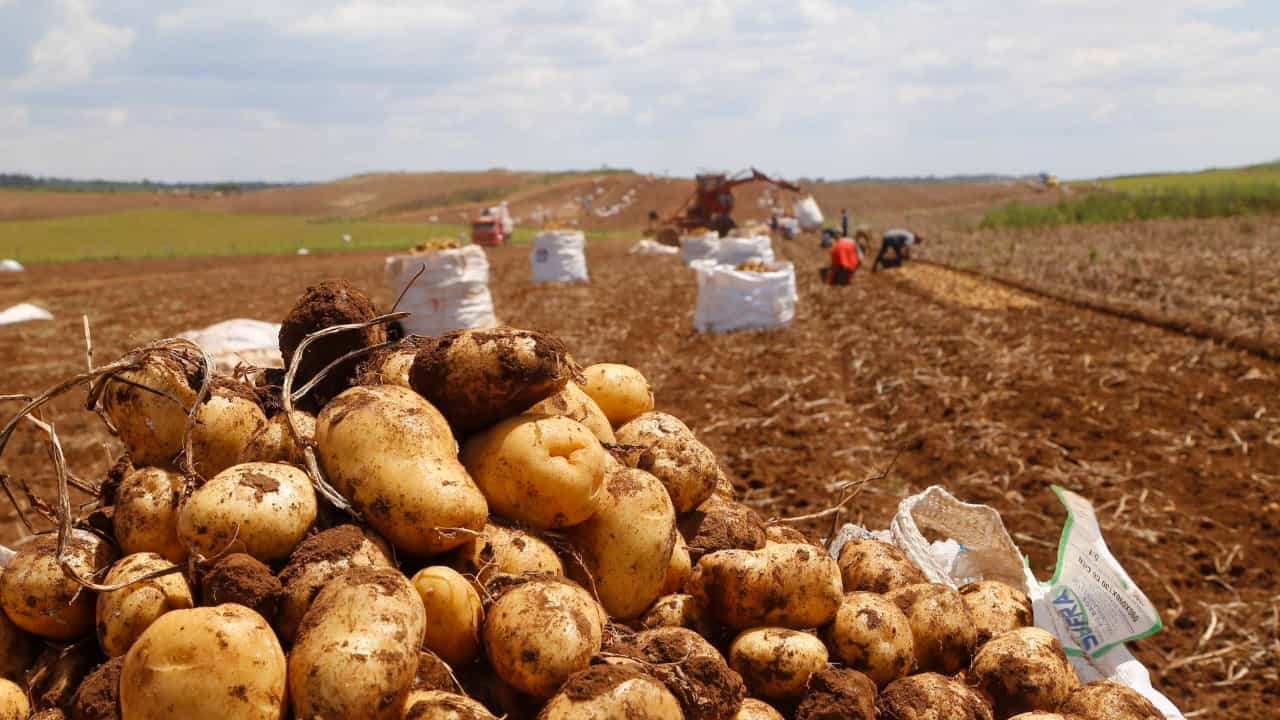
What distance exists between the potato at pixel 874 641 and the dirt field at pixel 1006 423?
221cm

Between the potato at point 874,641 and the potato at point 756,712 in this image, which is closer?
the potato at point 756,712

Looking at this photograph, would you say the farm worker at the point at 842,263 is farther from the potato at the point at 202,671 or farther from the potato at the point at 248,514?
the potato at the point at 202,671

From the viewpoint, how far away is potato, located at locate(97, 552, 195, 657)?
7.18ft

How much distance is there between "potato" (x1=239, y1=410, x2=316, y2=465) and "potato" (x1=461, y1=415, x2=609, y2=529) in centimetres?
55

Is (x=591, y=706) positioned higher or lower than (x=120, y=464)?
lower

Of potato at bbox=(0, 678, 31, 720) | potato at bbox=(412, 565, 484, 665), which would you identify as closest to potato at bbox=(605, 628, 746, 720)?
potato at bbox=(412, 565, 484, 665)

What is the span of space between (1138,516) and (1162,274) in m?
15.8

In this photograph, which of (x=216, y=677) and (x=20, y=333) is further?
(x=20, y=333)

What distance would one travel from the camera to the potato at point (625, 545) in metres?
2.73

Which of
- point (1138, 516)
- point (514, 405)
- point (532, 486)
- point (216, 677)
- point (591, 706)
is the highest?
point (514, 405)

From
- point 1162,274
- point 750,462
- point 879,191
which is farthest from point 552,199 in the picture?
point 750,462

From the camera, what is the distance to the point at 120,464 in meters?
2.70

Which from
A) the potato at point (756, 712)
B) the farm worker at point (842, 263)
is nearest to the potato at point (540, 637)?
the potato at point (756, 712)

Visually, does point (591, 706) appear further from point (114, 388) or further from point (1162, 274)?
point (1162, 274)
